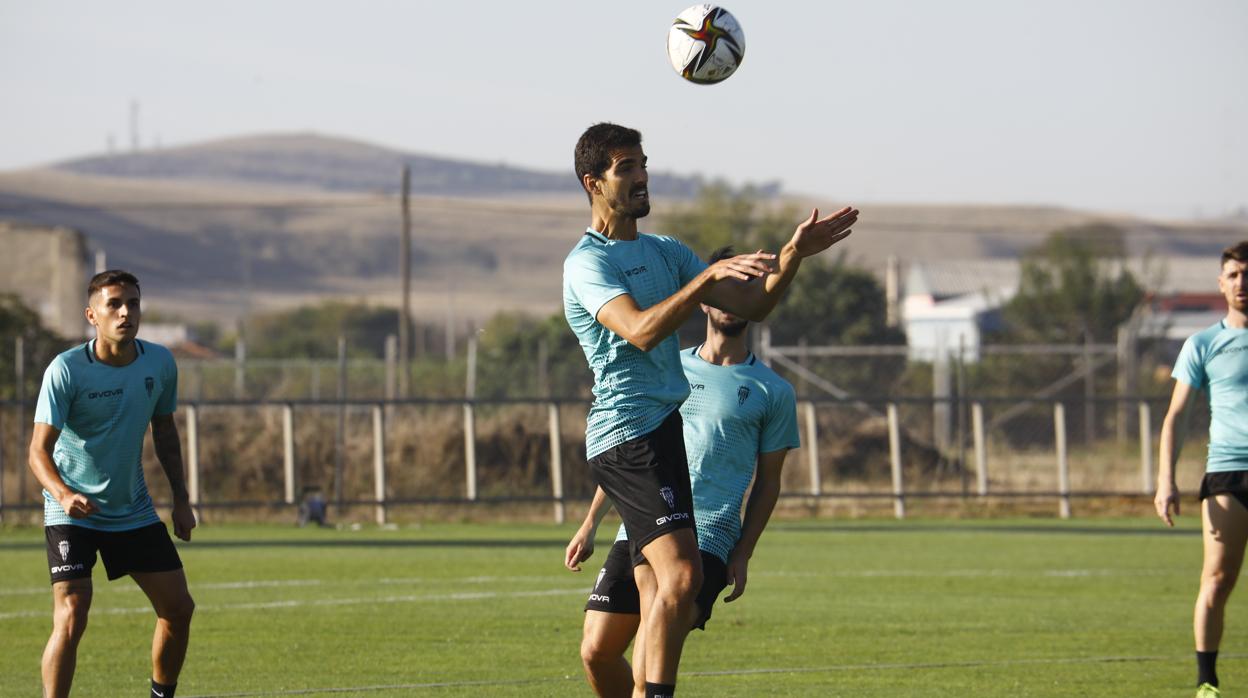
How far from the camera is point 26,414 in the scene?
80.2ft

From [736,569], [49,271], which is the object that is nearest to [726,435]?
[736,569]

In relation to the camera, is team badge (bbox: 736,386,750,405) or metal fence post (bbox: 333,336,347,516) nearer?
team badge (bbox: 736,386,750,405)

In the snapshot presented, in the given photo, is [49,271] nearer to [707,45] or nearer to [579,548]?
[707,45]

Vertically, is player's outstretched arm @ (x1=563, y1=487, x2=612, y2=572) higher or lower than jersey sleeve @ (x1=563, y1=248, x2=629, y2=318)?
lower

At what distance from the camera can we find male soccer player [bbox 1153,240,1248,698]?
8.76 m

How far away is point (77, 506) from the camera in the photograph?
7766mm

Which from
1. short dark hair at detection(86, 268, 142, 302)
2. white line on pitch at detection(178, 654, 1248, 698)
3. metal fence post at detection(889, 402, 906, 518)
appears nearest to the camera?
short dark hair at detection(86, 268, 142, 302)

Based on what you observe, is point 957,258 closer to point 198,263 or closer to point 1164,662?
point 198,263

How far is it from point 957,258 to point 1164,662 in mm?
152303

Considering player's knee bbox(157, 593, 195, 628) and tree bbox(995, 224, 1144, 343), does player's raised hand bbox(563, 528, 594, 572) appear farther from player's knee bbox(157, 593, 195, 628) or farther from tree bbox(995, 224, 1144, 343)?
tree bbox(995, 224, 1144, 343)

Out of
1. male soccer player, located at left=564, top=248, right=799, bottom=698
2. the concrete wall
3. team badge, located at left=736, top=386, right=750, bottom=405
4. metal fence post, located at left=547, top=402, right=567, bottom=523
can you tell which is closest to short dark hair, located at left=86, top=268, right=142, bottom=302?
male soccer player, located at left=564, top=248, right=799, bottom=698

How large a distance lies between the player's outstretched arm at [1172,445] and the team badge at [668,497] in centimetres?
338

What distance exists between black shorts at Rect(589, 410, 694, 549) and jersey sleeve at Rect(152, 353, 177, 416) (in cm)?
279

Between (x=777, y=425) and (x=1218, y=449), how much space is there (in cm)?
276
